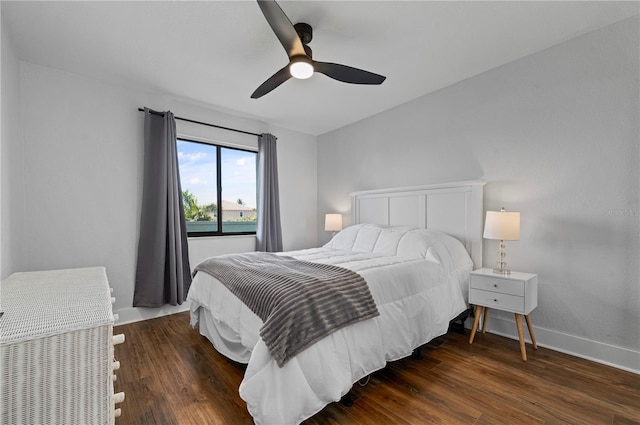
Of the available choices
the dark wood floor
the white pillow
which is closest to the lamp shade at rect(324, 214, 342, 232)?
the white pillow

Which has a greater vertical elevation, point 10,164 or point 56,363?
point 10,164

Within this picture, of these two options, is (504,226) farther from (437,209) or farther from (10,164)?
(10,164)

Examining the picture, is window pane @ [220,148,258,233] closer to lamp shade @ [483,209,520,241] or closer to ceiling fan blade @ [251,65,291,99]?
ceiling fan blade @ [251,65,291,99]

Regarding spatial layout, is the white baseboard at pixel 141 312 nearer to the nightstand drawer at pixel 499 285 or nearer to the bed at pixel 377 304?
the bed at pixel 377 304

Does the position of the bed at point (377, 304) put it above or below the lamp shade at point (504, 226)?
below

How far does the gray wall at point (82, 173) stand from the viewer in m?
2.60

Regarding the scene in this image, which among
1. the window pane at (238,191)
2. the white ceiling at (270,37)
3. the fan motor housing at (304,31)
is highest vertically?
the white ceiling at (270,37)

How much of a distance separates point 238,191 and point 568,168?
374 cm

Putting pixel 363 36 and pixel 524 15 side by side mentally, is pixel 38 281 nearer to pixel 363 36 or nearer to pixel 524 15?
pixel 363 36

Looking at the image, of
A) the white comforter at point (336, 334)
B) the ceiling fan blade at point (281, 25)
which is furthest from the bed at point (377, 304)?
the ceiling fan blade at point (281, 25)

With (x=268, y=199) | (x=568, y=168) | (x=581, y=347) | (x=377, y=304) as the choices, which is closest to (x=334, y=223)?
(x=268, y=199)

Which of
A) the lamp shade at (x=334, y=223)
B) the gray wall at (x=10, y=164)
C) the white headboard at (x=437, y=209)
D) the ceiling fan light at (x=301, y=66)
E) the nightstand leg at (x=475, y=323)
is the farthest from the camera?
the lamp shade at (x=334, y=223)

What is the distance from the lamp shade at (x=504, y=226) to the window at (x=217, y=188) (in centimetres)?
306

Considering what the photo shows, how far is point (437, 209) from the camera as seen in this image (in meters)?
3.09
